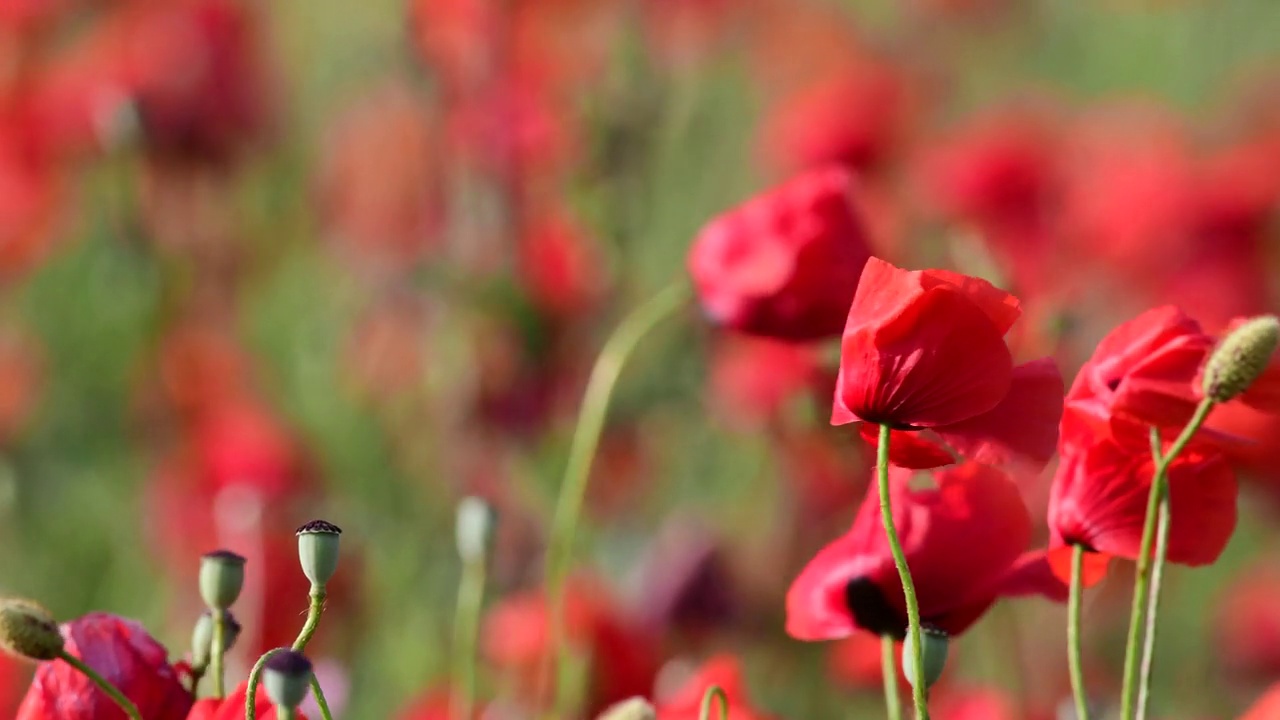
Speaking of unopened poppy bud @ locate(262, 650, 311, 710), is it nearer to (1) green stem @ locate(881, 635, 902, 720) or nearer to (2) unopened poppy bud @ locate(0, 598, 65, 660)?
(2) unopened poppy bud @ locate(0, 598, 65, 660)

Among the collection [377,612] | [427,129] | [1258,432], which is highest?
[427,129]

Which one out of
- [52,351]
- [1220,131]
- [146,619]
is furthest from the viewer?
[1220,131]

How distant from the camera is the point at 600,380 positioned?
0.93 meters

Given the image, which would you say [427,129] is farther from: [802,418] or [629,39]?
[802,418]

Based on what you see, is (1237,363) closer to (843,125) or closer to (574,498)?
(574,498)

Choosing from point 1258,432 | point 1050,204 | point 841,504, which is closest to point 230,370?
point 841,504

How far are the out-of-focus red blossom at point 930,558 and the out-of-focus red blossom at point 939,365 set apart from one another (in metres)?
0.05

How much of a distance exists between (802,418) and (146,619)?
0.81 meters

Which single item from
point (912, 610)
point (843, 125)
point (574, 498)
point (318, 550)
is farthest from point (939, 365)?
point (843, 125)

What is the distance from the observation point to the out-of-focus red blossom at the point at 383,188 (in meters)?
1.78

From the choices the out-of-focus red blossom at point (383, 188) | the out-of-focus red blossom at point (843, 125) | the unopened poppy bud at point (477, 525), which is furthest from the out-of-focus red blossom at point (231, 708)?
the out-of-focus red blossom at point (843, 125)

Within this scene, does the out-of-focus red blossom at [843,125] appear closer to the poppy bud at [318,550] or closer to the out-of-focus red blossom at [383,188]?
the out-of-focus red blossom at [383,188]

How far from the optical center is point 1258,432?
911mm

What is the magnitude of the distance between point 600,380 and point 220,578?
0.47 metres
